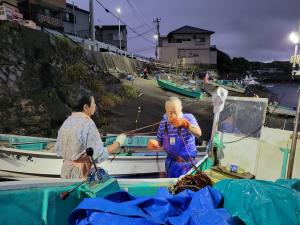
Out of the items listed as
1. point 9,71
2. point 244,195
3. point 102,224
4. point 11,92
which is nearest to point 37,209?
point 102,224

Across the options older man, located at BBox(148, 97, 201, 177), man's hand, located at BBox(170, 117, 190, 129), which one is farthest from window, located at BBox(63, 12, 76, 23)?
man's hand, located at BBox(170, 117, 190, 129)

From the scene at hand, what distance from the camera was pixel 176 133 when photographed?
5.18m

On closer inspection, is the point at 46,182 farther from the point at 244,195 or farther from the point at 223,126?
the point at 223,126

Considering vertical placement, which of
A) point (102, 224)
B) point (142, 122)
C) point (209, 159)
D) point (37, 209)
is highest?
point (102, 224)

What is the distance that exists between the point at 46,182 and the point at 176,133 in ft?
8.95

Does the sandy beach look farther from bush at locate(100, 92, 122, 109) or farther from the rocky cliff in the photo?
the rocky cliff

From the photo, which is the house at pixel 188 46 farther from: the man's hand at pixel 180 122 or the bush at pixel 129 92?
the man's hand at pixel 180 122

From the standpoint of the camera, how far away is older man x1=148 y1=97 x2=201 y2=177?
4.98 m

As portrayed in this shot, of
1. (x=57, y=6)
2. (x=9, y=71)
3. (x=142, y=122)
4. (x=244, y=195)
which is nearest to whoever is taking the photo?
(x=244, y=195)

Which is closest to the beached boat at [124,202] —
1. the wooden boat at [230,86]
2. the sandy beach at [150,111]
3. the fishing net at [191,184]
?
the fishing net at [191,184]

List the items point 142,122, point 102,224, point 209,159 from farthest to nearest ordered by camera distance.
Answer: point 142,122
point 209,159
point 102,224

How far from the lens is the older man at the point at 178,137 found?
4.98 metres

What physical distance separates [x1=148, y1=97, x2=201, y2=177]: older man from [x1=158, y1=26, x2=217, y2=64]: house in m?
54.9

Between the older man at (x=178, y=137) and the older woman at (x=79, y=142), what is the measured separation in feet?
4.82
